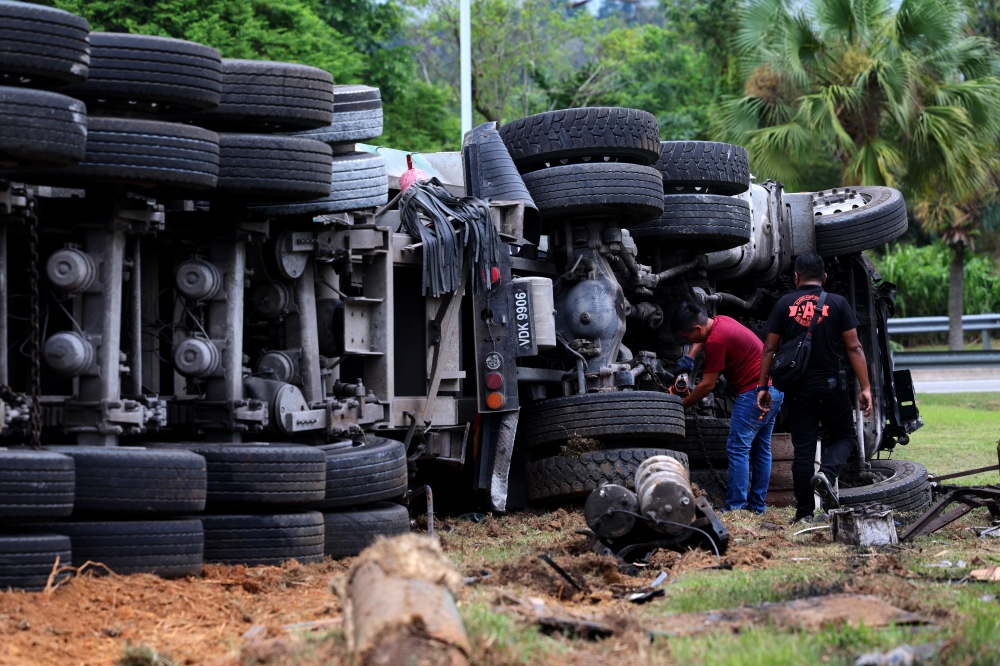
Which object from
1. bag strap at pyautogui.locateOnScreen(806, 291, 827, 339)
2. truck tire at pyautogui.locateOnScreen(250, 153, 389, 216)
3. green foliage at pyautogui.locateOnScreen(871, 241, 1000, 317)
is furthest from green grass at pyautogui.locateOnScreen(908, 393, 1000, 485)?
green foliage at pyautogui.locateOnScreen(871, 241, 1000, 317)

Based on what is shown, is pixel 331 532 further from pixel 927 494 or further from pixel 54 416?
pixel 927 494

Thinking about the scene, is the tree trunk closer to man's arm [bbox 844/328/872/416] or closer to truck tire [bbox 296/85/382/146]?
man's arm [bbox 844/328/872/416]

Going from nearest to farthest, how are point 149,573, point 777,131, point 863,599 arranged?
point 863,599 → point 149,573 → point 777,131

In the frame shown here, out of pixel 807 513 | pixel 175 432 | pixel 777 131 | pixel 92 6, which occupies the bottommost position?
pixel 807 513

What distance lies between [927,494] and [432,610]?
654 cm

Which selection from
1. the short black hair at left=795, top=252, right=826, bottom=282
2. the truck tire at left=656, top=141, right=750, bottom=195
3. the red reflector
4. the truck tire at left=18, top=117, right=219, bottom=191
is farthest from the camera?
the truck tire at left=656, top=141, right=750, bottom=195

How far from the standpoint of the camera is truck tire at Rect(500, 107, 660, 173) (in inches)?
396

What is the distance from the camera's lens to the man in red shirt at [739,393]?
384 inches

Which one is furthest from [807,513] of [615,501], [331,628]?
[331,628]

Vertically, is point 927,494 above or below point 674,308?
below

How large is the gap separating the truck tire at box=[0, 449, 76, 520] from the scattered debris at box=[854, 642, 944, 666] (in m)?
3.40

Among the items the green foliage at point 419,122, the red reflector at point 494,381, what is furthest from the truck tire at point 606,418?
the green foliage at point 419,122

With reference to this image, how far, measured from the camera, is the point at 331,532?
721 centimetres

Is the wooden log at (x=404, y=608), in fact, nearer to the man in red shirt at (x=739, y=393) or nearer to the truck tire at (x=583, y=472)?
the truck tire at (x=583, y=472)
